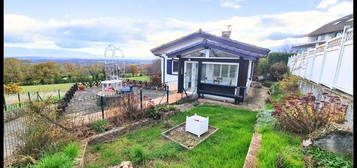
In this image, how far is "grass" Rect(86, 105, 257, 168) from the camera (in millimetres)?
4207

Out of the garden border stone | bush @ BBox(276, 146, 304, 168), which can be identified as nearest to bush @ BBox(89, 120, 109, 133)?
the garden border stone

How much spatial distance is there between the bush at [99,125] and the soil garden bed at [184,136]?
2058 mm

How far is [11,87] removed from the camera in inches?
520

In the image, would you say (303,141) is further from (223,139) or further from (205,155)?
(205,155)

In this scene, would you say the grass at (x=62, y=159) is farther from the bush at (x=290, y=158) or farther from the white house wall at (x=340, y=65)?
the white house wall at (x=340, y=65)

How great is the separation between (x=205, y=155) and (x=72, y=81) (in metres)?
23.0

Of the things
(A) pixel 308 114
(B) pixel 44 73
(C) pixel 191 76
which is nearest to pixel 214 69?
(C) pixel 191 76

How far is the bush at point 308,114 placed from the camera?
4816mm

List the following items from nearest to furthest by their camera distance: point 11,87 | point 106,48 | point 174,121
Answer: point 174,121, point 106,48, point 11,87

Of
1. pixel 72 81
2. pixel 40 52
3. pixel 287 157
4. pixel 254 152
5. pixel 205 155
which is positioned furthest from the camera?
pixel 40 52

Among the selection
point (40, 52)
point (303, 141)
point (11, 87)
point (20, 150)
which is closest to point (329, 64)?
point (303, 141)

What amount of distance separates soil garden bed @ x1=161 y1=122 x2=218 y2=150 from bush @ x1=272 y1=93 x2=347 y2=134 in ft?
7.28

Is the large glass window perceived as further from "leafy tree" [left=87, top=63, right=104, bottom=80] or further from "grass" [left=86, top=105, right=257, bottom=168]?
"leafy tree" [left=87, top=63, right=104, bottom=80]

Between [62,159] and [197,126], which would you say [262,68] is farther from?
[62,159]
